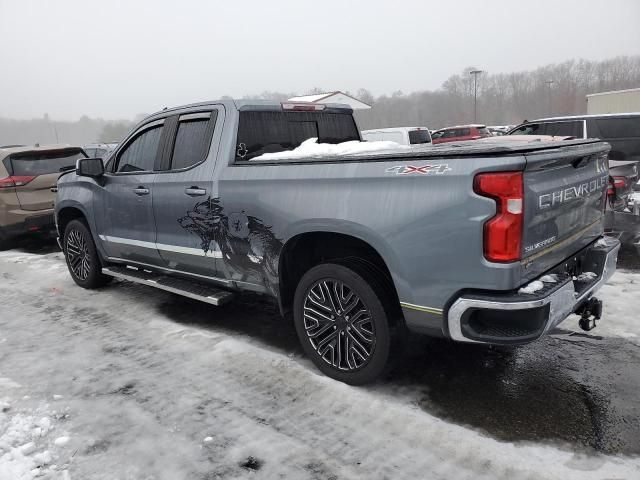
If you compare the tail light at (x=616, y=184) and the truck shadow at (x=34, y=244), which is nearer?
the tail light at (x=616, y=184)

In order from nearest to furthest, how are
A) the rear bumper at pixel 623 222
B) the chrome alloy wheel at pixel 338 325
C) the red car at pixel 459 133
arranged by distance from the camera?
the chrome alloy wheel at pixel 338 325 → the rear bumper at pixel 623 222 → the red car at pixel 459 133

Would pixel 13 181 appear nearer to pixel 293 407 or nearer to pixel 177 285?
pixel 177 285

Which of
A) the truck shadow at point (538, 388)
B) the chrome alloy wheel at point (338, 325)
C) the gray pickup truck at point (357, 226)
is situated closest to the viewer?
the gray pickup truck at point (357, 226)

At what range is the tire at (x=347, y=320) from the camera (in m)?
3.11

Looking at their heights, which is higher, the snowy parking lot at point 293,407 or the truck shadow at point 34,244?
the truck shadow at point 34,244

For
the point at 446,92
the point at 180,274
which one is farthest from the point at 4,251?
the point at 446,92

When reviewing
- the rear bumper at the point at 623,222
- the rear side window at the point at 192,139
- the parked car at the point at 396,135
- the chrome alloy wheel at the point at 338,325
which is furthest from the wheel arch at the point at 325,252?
the parked car at the point at 396,135

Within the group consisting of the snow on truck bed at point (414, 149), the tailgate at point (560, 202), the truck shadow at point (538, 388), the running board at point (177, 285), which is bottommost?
the truck shadow at point (538, 388)

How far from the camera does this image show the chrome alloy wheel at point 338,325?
10.6ft

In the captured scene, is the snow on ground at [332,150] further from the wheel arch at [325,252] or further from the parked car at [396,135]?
the parked car at [396,135]

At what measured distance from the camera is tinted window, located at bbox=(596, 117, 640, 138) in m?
9.15

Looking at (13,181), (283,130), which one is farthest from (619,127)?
(13,181)

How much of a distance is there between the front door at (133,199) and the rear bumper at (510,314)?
307cm

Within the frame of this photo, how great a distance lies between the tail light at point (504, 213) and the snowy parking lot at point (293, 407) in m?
1.07
